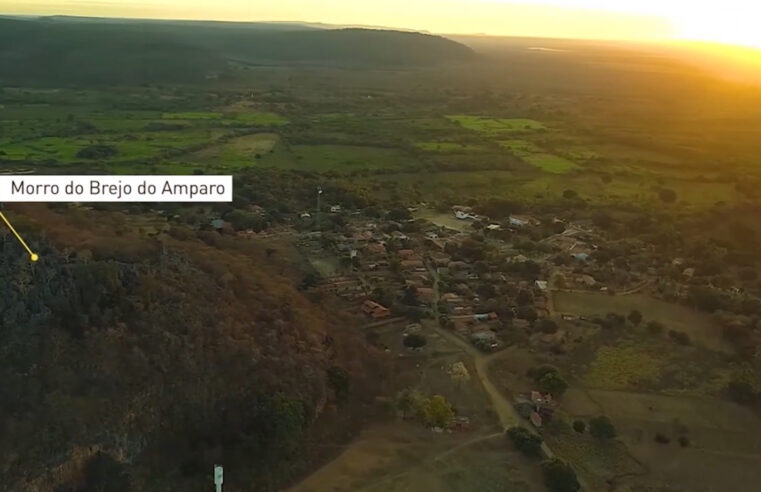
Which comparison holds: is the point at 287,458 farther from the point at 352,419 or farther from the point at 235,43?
the point at 235,43

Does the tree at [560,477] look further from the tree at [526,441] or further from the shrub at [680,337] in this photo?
the shrub at [680,337]

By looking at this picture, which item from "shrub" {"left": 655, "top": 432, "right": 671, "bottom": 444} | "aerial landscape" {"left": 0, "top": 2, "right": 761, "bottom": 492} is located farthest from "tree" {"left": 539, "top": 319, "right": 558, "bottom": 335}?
"shrub" {"left": 655, "top": 432, "right": 671, "bottom": 444}

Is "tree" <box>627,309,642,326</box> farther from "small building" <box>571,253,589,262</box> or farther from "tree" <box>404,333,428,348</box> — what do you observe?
"tree" <box>404,333,428,348</box>

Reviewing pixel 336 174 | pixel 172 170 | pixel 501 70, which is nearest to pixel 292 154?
pixel 336 174

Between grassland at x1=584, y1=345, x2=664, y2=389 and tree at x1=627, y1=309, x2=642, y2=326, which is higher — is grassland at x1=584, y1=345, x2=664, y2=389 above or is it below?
below

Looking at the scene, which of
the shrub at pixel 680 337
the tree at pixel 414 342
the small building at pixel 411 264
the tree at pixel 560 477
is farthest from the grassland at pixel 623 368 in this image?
the small building at pixel 411 264

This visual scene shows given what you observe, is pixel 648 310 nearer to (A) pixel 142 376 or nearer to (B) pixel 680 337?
(B) pixel 680 337
